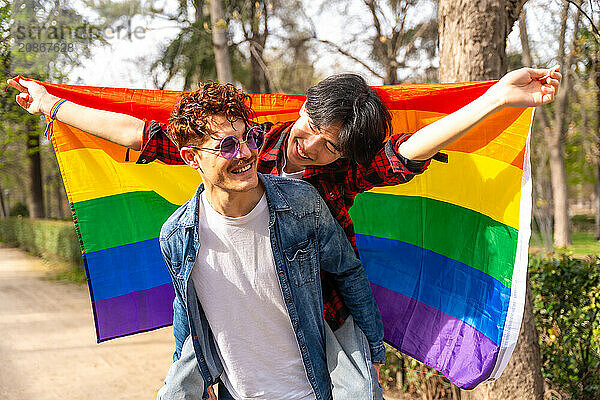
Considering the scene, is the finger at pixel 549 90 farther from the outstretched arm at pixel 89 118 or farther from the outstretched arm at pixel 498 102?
the outstretched arm at pixel 89 118

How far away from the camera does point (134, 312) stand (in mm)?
2953

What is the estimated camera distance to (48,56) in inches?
564

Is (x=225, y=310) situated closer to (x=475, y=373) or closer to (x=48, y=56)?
(x=475, y=373)

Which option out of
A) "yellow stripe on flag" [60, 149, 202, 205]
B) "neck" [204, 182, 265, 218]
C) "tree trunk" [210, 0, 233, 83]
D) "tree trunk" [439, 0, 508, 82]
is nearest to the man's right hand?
"yellow stripe on flag" [60, 149, 202, 205]

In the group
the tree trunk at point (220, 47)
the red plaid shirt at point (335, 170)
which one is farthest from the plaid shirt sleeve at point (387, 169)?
the tree trunk at point (220, 47)

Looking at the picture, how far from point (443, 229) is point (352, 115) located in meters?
0.98

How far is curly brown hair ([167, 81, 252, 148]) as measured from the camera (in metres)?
1.92

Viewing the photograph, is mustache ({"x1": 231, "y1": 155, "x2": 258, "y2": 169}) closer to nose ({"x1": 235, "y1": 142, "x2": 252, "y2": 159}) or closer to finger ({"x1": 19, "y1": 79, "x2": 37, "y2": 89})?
nose ({"x1": 235, "y1": 142, "x2": 252, "y2": 159})

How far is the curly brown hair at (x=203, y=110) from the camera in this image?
6.28 ft

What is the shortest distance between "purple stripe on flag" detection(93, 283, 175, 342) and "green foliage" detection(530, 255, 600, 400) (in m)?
3.10

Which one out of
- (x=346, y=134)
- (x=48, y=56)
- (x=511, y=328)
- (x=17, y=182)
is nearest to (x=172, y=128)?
(x=346, y=134)

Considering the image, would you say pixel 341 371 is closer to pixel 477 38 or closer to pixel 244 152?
pixel 244 152

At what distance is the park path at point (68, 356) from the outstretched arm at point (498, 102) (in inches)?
185

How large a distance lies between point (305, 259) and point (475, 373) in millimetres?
1074
